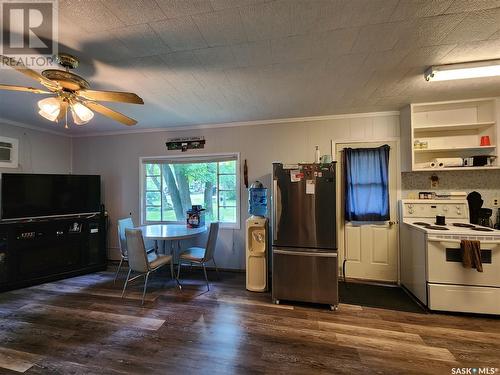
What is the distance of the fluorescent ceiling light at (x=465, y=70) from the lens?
73.5 inches

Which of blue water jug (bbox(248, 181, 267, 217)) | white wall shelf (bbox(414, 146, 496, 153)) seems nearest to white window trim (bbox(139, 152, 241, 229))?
blue water jug (bbox(248, 181, 267, 217))

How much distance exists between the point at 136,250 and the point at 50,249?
1.79m

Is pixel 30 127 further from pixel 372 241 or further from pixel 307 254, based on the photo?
pixel 372 241

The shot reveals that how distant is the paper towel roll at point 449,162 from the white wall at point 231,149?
2.07 feet

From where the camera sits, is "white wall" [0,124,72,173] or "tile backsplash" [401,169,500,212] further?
"white wall" [0,124,72,173]

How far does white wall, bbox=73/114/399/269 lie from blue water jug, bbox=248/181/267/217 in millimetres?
290

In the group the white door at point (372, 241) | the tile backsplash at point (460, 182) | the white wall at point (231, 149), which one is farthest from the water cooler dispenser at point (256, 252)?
the tile backsplash at point (460, 182)

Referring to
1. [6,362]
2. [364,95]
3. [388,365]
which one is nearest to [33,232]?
[6,362]

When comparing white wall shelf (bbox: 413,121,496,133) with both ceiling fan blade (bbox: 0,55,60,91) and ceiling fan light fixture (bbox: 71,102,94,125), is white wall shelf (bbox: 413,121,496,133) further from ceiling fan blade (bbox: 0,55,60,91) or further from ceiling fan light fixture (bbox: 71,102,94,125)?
ceiling fan blade (bbox: 0,55,60,91)

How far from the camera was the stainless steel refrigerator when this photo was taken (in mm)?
2477

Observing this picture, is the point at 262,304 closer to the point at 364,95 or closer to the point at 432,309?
the point at 432,309

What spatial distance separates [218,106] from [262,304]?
2.57 metres

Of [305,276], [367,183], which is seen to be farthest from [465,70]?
[305,276]

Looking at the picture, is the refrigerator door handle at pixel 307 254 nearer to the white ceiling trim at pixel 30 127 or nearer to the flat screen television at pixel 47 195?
the flat screen television at pixel 47 195
